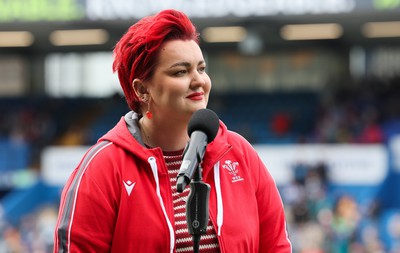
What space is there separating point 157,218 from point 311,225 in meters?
9.96

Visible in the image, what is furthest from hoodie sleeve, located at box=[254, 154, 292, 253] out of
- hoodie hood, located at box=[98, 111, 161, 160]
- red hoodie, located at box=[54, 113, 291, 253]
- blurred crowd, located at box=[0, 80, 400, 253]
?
blurred crowd, located at box=[0, 80, 400, 253]

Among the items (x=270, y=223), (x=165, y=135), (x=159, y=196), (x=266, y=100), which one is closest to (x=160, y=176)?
(x=159, y=196)

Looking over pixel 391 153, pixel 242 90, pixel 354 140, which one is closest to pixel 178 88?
pixel 391 153

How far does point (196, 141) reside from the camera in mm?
2453

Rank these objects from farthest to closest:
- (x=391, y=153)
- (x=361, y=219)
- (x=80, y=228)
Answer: (x=391, y=153), (x=361, y=219), (x=80, y=228)

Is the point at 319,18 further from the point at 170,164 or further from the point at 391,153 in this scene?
the point at 170,164

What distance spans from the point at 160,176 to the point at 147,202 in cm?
10

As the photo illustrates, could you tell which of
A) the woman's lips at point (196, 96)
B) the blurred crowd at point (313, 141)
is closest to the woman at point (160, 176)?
the woman's lips at point (196, 96)

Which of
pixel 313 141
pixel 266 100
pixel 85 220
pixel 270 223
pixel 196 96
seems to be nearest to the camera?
pixel 85 220

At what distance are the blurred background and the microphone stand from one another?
902cm

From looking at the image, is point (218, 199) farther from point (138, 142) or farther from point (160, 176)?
point (138, 142)

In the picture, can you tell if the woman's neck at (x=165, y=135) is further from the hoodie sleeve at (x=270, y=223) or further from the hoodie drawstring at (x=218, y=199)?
the hoodie sleeve at (x=270, y=223)

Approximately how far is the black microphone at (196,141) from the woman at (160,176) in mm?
159

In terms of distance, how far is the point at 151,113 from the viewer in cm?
282
